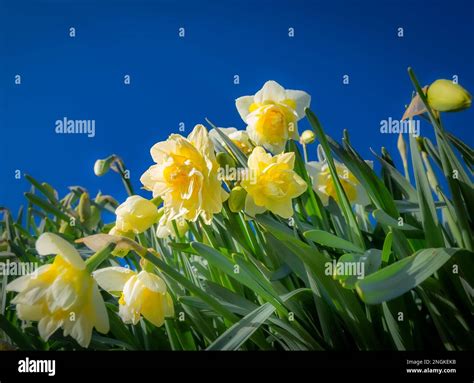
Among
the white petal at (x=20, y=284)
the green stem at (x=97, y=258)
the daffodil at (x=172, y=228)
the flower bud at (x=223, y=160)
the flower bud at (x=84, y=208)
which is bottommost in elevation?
the white petal at (x=20, y=284)

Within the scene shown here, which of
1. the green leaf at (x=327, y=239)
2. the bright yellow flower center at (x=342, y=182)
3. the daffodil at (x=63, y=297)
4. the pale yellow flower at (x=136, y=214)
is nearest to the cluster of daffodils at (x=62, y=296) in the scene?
the daffodil at (x=63, y=297)

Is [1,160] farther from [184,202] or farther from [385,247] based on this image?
[385,247]

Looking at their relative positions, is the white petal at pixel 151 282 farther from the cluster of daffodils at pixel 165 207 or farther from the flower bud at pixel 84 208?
the flower bud at pixel 84 208

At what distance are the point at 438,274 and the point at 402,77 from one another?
Result: 1.23 feet

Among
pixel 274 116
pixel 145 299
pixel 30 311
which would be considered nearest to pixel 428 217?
pixel 274 116

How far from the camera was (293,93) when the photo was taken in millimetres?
721

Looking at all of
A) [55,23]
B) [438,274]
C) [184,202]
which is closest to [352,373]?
[438,274]

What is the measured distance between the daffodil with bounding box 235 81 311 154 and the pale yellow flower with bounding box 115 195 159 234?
0.16 meters

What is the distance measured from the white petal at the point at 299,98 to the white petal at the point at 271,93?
10 mm

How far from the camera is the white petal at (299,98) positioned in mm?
720

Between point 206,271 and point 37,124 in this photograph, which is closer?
point 206,271

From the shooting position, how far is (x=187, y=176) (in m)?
0.59

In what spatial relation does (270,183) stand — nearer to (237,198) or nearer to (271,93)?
(237,198)

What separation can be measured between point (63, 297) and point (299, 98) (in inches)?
15.3
